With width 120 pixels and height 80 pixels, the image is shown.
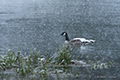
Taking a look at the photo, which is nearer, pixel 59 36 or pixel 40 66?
pixel 40 66

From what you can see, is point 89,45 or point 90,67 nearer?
point 90,67

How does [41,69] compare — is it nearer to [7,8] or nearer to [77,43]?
[77,43]

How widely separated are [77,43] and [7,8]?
18.6 meters

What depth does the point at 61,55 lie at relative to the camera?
7293 millimetres

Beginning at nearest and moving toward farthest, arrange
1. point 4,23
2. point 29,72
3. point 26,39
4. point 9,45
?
point 29,72
point 9,45
point 26,39
point 4,23

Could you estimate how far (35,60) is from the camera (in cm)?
713

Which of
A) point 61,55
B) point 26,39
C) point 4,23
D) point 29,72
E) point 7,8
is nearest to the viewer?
point 29,72

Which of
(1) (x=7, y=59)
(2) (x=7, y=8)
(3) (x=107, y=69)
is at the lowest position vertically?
(3) (x=107, y=69)

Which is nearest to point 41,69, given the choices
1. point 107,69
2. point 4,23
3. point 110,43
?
point 107,69

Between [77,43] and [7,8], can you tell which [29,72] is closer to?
[77,43]

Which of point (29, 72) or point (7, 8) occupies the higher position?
point (7, 8)

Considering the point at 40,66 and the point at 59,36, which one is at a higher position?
the point at 59,36

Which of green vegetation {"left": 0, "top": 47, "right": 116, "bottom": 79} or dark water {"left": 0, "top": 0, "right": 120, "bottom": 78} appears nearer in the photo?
green vegetation {"left": 0, "top": 47, "right": 116, "bottom": 79}

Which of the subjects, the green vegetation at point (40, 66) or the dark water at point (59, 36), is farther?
the dark water at point (59, 36)
